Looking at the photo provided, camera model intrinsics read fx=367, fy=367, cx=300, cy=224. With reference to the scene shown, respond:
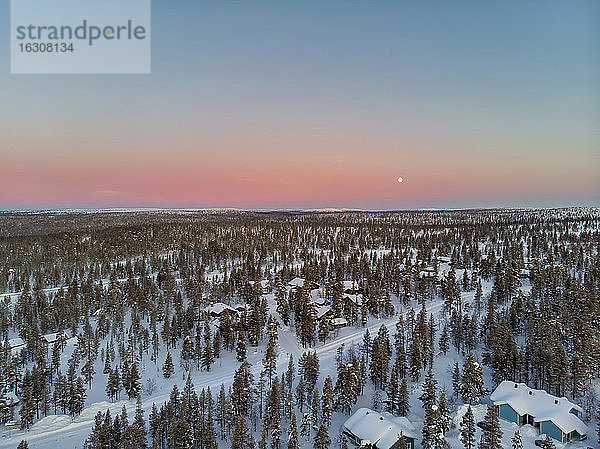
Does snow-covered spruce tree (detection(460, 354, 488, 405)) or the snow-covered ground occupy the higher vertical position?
snow-covered spruce tree (detection(460, 354, 488, 405))

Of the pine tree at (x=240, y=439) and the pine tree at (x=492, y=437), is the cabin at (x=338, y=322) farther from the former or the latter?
the pine tree at (x=492, y=437)

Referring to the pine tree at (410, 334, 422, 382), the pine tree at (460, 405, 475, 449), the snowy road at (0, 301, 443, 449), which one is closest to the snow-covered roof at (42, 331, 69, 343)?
the snowy road at (0, 301, 443, 449)

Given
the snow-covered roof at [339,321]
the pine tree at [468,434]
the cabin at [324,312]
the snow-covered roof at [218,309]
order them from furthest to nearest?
the snow-covered roof at [218,309] → the snow-covered roof at [339,321] → the cabin at [324,312] → the pine tree at [468,434]

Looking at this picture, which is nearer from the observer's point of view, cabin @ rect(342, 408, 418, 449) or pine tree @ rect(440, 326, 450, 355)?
cabin @ rect(342, 408, 418, 449)

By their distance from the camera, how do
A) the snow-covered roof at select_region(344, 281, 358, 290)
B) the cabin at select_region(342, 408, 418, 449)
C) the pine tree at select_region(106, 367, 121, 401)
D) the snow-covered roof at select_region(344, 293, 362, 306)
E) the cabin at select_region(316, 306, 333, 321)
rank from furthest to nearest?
the snow-covered roof at select_region(344, 281, 358, 290) < the snow-covered roof at select_region(344, 293, 362, 306) < the cabin at select_region(316, 306, 333, 321) < the pine tree at select_region(106, 367, 121, 401) < the cabin at select_region(342, 408, 418, 449)

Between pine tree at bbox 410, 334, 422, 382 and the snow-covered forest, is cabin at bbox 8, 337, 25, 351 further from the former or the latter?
pine tree at bbox 410, 334, 422, 382

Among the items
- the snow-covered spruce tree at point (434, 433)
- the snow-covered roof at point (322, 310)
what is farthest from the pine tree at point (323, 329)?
the snow-covered spruce tree at point (434, 433)
